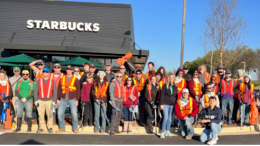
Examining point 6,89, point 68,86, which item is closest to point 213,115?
point 68,86

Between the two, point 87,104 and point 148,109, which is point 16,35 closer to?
point 87,104

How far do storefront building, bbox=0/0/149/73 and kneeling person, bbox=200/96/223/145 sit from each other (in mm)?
10275

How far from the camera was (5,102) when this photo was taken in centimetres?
748

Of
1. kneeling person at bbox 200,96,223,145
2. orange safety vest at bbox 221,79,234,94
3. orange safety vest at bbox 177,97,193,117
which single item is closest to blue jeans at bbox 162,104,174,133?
orange safety vest at bbox 177,97,193,117

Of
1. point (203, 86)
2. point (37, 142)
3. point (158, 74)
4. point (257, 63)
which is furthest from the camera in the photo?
point (257, 63)

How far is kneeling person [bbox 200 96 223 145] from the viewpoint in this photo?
20.4 ft

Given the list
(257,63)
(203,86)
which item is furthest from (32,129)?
(257,63)

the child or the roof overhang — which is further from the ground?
the roof overhang

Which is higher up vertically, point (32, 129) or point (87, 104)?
point (87, 104)

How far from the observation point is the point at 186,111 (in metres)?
6.74

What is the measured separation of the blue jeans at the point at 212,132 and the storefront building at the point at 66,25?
10.4 meters

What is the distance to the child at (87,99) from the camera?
A: 7.59 m

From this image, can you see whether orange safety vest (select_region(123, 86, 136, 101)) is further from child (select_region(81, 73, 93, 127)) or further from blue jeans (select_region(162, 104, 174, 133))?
child (select_region(81, 73, 93, 127))

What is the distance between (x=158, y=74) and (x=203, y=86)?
2.01m
